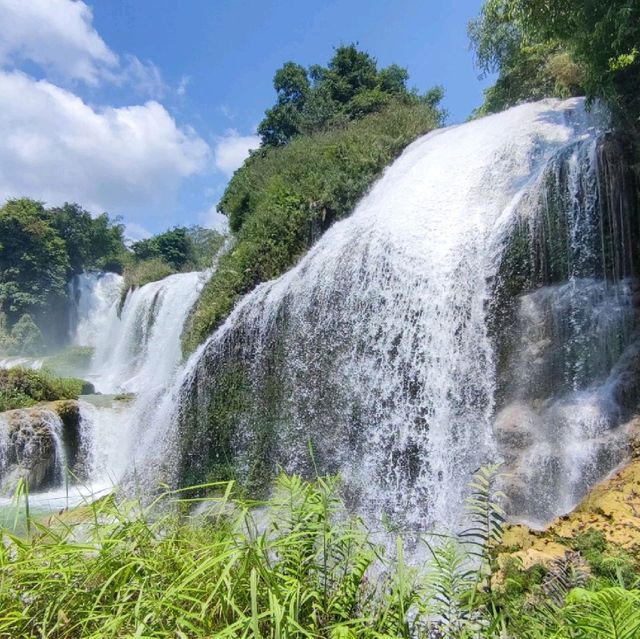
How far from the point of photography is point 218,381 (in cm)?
873

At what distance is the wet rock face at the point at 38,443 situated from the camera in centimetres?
1020

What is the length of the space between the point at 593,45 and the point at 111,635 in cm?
887

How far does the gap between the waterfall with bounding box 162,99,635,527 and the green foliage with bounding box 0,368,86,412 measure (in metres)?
5.41

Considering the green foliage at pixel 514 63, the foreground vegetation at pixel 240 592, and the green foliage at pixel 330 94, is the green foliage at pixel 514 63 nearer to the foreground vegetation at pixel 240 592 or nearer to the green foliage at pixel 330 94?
the green foliage at pixel 330 94

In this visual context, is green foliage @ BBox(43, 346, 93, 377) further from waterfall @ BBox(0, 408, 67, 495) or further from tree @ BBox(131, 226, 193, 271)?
tree @ BBox(131, 226, 193, 271)

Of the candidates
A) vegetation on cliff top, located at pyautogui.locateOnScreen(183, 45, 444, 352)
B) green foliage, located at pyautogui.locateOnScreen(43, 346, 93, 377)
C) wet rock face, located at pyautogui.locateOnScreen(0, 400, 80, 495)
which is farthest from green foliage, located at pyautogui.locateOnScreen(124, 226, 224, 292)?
wet rock face, located at pyautogui.locateOnScreen(0, 400, 80, 495)

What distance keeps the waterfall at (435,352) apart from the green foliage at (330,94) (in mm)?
14419

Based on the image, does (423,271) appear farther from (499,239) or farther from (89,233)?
(89,233)

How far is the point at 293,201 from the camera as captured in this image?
13.2 metres

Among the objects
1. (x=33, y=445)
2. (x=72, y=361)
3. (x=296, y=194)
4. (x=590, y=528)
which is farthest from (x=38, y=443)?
(x=72, y=361)

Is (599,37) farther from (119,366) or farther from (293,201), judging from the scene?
(119,366)

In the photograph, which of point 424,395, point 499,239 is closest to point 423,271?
point 499,239

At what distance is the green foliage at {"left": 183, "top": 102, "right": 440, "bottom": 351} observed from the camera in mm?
12109

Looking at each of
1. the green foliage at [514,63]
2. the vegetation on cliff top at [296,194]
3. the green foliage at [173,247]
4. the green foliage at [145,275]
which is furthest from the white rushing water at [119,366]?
the green foliage at [514,63]
